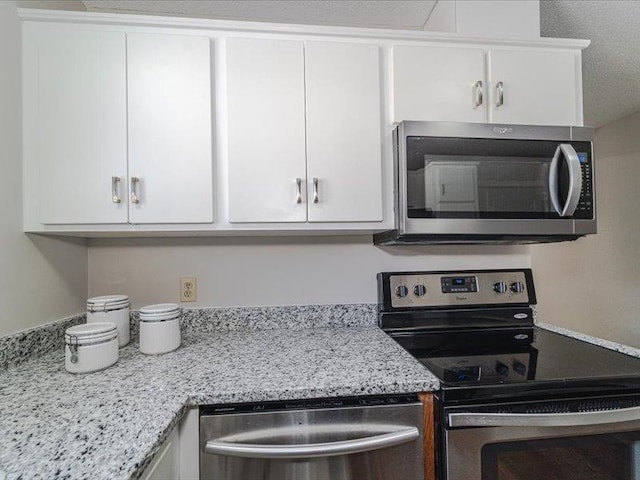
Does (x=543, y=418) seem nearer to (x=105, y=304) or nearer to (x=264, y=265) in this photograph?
(x=264, y=265)

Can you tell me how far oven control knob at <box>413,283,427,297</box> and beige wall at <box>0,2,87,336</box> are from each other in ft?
4.99

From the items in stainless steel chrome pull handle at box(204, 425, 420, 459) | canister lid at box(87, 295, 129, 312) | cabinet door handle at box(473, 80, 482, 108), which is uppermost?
cabinet door handle at box(473, 80, 482, 108)

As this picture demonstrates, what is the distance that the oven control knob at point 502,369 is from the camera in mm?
1013

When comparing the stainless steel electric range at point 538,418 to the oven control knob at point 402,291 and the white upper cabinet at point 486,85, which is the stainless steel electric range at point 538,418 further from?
the white upper cabinet at point 486,85

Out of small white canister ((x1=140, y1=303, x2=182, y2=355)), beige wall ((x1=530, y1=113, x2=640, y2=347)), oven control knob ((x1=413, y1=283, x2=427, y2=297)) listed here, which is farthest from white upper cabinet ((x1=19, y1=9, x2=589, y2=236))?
beige wall ((x1=530, y1=113, x2=640, y2=347))

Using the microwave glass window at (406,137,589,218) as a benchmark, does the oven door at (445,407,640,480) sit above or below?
below

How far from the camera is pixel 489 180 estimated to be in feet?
4.12

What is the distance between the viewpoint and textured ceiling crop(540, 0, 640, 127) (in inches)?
62.2

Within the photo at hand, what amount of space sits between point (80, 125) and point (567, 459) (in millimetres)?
1892

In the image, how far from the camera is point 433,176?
123 centimetres

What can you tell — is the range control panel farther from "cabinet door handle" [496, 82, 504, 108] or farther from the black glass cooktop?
"cabinet door handle" [496, 82, 504, 108]

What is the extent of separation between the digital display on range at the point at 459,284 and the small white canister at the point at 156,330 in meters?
1.21

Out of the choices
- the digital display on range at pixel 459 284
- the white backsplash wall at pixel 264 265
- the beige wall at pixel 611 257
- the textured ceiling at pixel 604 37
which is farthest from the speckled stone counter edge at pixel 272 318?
the beige wall at pixel 611 257

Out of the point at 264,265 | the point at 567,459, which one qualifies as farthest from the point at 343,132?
the point at 567,459
